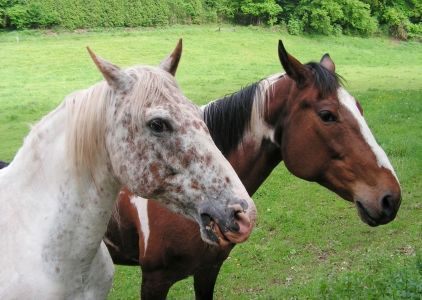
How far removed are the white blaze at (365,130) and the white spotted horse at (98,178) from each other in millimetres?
1262

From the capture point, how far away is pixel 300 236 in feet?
19.4

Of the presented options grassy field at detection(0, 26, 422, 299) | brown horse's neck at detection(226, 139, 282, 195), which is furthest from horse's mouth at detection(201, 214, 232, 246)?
grassy field at detection(0, 26, 422, 299)

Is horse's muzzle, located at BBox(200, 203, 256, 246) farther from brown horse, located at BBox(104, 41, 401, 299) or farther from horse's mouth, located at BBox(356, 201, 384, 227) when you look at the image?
horse's mouth, located at BBox(356, 201, 384, 227)

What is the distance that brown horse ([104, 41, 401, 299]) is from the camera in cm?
272

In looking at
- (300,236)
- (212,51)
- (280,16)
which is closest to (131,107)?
(300,236)

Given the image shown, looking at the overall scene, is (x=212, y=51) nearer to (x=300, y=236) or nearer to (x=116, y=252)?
(x=300, y=236)

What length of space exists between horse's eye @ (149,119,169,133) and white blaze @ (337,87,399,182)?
1.45 metres

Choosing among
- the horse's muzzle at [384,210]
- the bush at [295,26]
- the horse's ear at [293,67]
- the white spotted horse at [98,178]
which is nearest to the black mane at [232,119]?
the horse's ear at [293,67]

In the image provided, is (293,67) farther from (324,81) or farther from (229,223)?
(229,223)

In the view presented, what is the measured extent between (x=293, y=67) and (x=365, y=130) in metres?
0.66

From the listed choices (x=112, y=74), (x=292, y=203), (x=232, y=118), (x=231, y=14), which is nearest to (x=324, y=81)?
(x=232, y=118)

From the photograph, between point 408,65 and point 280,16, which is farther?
point 280,16

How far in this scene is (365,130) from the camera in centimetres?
273

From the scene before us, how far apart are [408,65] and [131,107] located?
29441 millimetres
